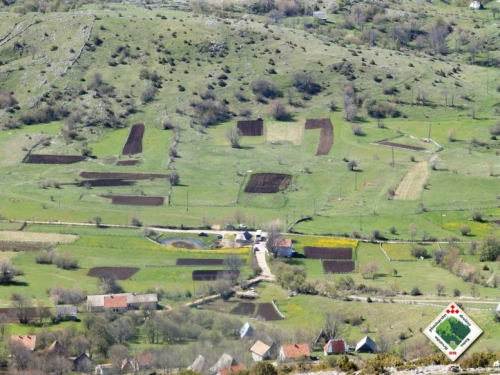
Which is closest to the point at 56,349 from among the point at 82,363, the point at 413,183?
the point at 82,363

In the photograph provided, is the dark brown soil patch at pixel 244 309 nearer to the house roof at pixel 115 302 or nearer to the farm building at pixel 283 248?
the house roof at pixel 115 302

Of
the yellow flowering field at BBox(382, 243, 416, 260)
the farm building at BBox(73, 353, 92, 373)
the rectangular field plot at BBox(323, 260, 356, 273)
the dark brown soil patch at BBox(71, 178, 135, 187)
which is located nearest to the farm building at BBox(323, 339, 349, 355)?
the farm building at BBox(73, 353, 92, 373)

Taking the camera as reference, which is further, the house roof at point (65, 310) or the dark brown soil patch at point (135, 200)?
the dark brown soil patch at point (135, 200)

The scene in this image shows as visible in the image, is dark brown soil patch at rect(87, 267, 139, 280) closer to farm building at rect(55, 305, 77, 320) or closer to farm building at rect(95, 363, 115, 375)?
farm building at rect(55, 305, 77, 320)

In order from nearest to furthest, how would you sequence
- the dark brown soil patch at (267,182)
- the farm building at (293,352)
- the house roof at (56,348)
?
the farm building at (293,352)
the house roof at (56,348)
the dark brown soil patch at (267,182)

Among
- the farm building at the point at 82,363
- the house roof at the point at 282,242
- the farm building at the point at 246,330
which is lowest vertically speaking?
the house roof at the point at 282,242

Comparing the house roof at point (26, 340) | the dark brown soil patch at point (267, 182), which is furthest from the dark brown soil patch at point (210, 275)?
the dark brown soil patch at point (267, 182)

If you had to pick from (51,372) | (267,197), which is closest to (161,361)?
(51,372)
